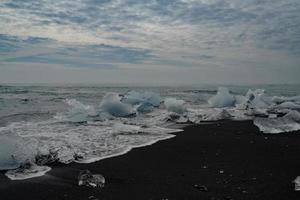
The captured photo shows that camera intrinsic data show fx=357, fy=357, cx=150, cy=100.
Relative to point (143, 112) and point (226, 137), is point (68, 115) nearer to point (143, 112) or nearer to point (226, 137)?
point (143, 112)

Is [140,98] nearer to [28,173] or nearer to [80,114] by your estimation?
[80,114]

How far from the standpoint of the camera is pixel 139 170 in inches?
218

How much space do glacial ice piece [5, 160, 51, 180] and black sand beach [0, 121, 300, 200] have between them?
0.12m

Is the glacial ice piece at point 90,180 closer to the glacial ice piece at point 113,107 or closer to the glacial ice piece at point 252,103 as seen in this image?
the glacial ice piece at point 113,107

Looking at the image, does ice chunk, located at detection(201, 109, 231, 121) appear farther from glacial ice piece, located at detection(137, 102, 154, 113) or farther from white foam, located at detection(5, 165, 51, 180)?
white foam, located at detection(5, 165, 51, 180)

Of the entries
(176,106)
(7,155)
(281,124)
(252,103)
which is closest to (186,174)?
(7,155)

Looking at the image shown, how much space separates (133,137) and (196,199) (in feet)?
15.5

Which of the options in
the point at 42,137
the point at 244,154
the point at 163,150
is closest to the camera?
the point at 244,154

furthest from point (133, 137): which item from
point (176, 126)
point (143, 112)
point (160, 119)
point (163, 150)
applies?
point (143, 112)

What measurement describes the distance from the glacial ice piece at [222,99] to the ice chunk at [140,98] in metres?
2.71

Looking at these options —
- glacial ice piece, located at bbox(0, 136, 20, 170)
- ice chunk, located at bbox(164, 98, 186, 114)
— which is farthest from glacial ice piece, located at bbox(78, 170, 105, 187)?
ice chunk, located at bbox(164, 98, 186, 114)

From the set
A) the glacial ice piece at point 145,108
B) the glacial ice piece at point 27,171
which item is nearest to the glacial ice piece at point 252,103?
the glacial ice piece at point 145,108

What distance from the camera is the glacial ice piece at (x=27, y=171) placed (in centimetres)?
511

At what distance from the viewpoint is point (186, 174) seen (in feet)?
17.0
